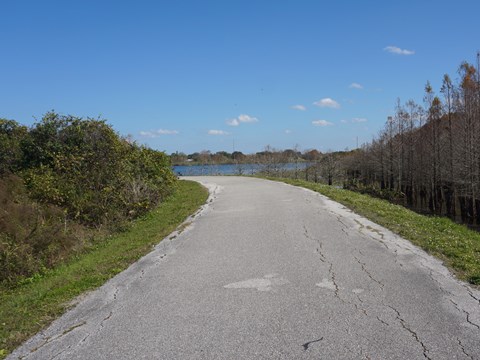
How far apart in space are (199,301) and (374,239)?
4.80 metres

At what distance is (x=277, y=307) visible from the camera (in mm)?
5051

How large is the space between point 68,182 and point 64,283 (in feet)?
24.5

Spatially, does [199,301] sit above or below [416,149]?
below

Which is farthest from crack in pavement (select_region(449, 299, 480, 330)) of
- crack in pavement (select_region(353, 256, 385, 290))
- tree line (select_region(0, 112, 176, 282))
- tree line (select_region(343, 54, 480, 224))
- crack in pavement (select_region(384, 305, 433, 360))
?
tree line (select_region(343, 54, 480, 224))

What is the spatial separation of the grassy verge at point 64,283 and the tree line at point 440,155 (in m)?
20.2

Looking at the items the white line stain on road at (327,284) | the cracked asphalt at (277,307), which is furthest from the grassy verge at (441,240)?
the white line stain on road at (327,284)

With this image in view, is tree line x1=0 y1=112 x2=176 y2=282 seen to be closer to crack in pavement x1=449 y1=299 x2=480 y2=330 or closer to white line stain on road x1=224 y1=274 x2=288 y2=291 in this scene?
white line stain on road x1=224 y1=274 x2=288 y2=291

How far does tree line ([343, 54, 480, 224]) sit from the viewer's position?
25.5m

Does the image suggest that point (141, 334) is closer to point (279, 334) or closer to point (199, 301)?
point (199, 301)

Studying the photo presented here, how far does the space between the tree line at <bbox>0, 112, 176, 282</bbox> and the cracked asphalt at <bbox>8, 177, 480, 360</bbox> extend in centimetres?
375

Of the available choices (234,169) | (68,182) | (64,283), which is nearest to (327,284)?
(64,283)

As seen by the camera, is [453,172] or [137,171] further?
[453,172]

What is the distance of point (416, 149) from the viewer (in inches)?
1428

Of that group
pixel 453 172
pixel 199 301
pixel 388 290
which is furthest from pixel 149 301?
pixel 453 172
